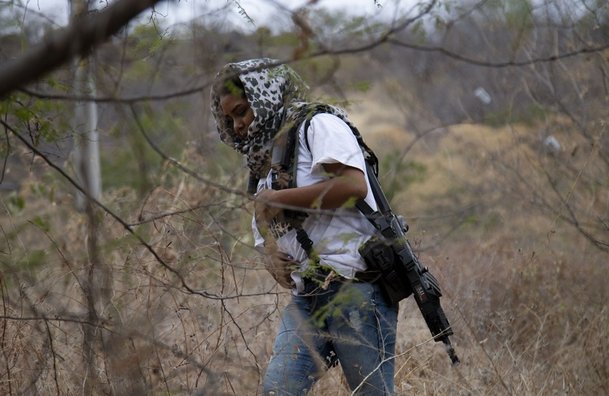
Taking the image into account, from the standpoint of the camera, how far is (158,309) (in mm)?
3492

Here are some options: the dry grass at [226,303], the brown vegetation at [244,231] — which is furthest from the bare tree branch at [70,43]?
the dry grass at [226,303]

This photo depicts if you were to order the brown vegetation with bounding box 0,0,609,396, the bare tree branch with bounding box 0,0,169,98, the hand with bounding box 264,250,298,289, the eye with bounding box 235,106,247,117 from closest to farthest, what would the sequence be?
the bare tree branch with bounding box 0,0,169,98 → the brown vegetation with bounding box 0,0,609,396 → the hand with bounding box 264,250,298,289 → the eye with bounding box 235,106,247,117

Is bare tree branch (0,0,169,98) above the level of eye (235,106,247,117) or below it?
above

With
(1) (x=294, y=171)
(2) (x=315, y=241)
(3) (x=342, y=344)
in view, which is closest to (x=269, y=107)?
(1) (x=294, y=171)

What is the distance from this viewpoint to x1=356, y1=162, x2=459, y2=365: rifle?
10.5ft

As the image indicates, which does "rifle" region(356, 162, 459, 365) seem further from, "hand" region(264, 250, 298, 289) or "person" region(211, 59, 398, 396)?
"hand" region(264, 250, 298, 289)

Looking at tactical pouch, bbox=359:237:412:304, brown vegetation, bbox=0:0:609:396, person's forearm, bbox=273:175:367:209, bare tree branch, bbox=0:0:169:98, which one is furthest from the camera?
tactical pouch, bbox=359:237:412:304

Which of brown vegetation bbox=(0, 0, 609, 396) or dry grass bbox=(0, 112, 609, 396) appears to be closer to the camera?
brown vegetation bbox=(0, 0, 609, 396)

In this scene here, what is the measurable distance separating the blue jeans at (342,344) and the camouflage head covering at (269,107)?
547 mm

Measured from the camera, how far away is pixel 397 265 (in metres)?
3.28

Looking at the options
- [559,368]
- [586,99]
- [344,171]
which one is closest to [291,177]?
[344,171]

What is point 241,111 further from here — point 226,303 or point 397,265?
point 226,303

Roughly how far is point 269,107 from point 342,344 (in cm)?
89

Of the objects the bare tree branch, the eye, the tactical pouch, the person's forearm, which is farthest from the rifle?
the bare tree branch
